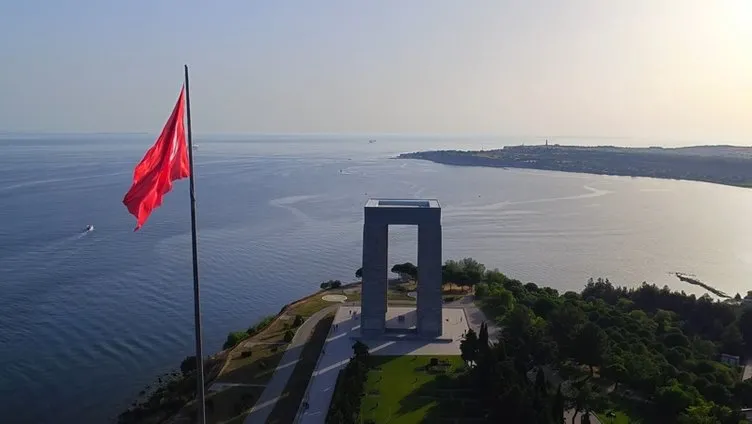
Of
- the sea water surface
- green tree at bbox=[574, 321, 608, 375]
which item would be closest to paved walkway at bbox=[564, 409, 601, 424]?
green tree at bbox=[574, 321, 608, 375]

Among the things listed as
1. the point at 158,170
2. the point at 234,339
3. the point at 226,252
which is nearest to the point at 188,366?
the point at 234,339

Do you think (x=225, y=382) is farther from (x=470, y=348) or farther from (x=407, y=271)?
(x=407, y=271)

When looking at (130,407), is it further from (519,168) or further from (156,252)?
(519,168)

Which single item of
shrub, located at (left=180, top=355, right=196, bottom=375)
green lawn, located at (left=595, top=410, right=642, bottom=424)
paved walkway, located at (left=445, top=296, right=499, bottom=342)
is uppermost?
paved walkway, located at (left=445, top=296, right=499, bottom=342)

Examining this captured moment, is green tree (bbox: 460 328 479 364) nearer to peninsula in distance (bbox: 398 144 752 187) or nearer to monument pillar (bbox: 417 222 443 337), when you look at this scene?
monument pillar (bbox: 417 222 443 337)

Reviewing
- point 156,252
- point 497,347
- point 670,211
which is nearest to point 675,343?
point 497,347
